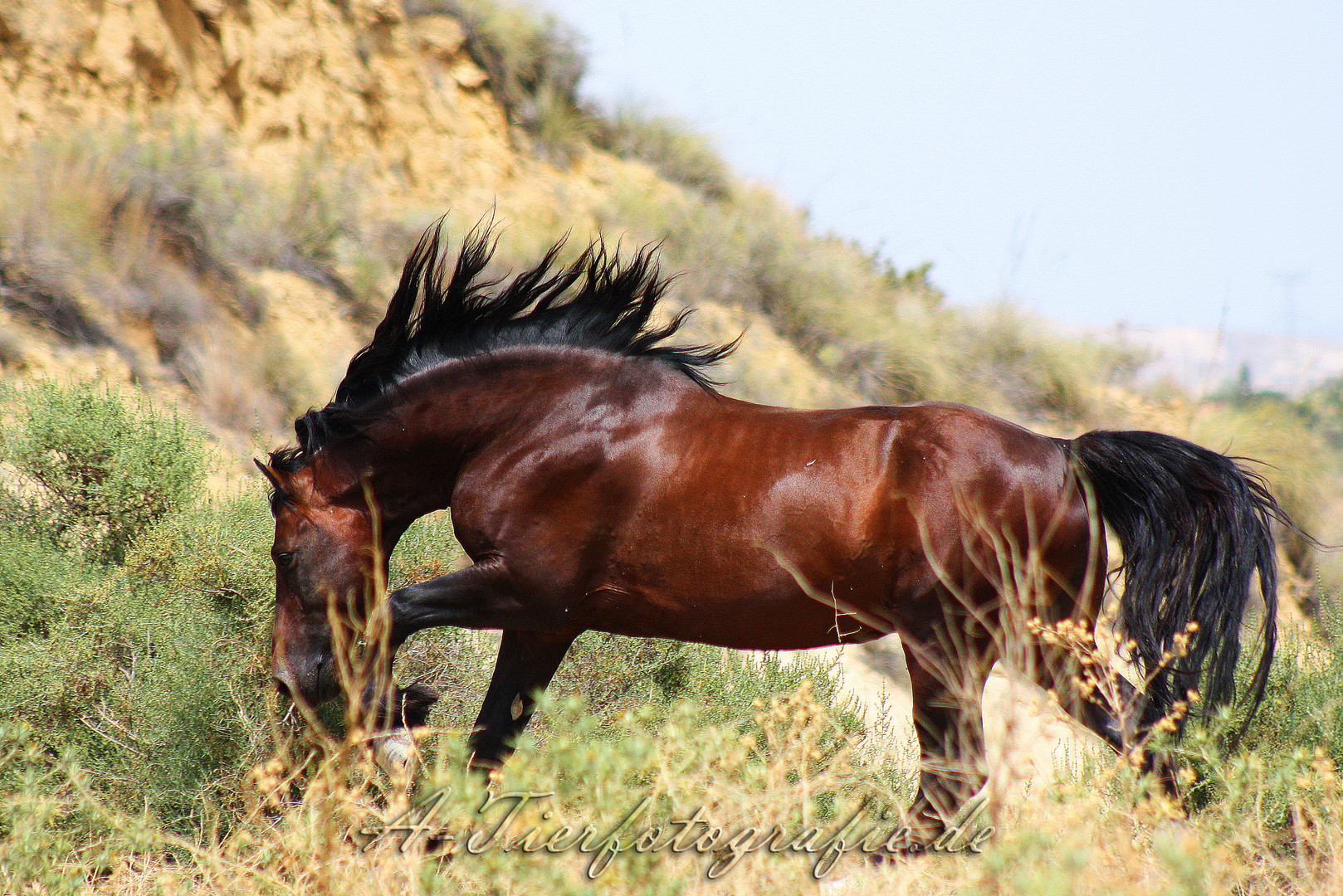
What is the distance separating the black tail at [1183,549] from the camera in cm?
404

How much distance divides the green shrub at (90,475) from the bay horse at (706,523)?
4.56 feet

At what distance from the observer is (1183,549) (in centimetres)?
417

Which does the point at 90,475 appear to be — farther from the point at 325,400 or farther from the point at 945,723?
the point at 945,723

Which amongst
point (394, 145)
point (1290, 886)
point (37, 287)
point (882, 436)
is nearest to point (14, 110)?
point (37, 287)

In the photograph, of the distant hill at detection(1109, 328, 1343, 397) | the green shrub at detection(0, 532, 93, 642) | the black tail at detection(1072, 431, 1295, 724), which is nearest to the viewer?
the black tail at detection(1072, 431, 1295, 724)

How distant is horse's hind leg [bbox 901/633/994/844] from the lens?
3873 millimetres

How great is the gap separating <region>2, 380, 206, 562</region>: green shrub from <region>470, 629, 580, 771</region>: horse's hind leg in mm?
1997

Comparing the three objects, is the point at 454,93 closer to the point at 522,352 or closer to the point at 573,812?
the point at 522,352

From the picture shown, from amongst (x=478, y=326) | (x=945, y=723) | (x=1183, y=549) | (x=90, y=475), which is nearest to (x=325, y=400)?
(x=90, y=475)

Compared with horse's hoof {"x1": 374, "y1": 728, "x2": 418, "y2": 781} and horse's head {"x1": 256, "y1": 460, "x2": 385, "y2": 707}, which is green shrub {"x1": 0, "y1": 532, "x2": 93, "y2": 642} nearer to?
horse's head {"x1": 256, "y1": 460, "x2": 385, "y2": 707}

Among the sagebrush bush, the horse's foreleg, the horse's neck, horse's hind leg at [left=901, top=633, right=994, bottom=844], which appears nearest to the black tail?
horse's hind leg at [left=901, top=633, right=994, bottom=844]

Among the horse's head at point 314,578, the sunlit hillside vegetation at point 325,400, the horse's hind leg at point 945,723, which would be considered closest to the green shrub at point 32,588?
the sunlit hillside vegetation at point 325,400

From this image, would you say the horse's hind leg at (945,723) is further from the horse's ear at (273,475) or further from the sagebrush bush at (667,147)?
the sagebrush bush at (667,147)

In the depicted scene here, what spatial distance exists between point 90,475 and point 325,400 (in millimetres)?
3289
